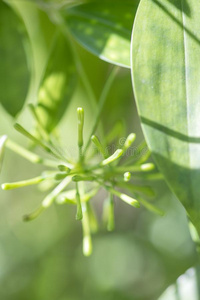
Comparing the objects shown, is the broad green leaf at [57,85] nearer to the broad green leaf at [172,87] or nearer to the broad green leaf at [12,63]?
the broad green leaf at [12,63]

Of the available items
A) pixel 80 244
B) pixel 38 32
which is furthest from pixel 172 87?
pixel 80 244

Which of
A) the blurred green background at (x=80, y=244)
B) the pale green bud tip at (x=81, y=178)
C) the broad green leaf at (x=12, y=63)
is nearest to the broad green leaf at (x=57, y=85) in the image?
the broad green leaf at (x=12, y=63)

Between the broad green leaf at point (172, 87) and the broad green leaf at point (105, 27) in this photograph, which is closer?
the broad green leaf at point (172, 87)

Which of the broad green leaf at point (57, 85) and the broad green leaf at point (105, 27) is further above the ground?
the broad green leaf at point (105, 27)

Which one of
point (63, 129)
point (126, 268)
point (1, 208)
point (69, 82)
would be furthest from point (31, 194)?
point (69, 82)

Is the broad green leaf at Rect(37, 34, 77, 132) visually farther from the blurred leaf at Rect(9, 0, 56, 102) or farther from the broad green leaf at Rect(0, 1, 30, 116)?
the blurred leaf at Rect(9, 0, 56, 102)

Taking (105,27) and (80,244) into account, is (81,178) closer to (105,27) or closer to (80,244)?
(105,27)
